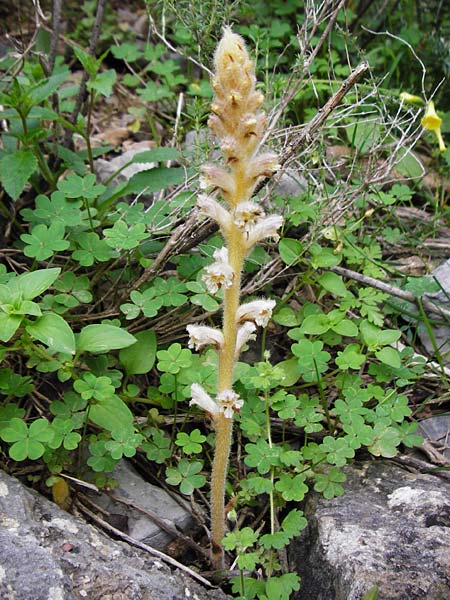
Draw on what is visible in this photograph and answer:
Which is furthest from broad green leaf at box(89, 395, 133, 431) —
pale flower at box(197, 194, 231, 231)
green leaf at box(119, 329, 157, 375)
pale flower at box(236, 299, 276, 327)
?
pale flower at box(197, 194, 231, 231)

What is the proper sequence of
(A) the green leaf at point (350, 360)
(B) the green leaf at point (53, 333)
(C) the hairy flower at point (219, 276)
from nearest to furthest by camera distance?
1. (C) the hairy flower at point (219, 276)
2. (B) the green leaf at point (53, 333)
3. (A) the green leaf at point (350, 360)

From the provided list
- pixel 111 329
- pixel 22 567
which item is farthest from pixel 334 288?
pixel 22 567

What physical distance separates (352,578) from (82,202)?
7.00ft

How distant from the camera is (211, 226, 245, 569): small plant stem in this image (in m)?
2.23

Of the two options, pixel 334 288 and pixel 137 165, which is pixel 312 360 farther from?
pixel 137 165

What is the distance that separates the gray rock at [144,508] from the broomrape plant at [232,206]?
17.7 inches

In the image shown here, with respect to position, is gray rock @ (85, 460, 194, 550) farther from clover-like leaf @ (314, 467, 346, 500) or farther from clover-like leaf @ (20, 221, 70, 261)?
clover-like leaf @ (20, 221, 70, 261)

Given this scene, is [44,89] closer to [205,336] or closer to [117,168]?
[117,168]

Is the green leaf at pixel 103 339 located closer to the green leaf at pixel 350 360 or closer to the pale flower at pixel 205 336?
the pale flower at pixel 205 336

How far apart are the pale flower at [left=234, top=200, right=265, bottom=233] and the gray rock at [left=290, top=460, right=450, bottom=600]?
1200mm

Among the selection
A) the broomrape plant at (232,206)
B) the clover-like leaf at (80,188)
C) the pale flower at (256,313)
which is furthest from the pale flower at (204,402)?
the clover-like leaf at (80,188)

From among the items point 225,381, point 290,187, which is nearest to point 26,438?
point 225,381

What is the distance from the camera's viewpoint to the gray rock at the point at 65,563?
2096mm

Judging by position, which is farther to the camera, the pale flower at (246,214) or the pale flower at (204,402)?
the pale flower at (204,402)
